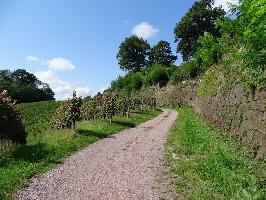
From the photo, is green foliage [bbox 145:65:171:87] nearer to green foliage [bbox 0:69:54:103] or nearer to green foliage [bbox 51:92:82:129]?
green foliage [bbox 0:69:54:103]

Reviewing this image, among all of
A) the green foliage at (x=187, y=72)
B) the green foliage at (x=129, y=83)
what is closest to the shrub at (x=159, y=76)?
the green foliage at (x=187, y=72)

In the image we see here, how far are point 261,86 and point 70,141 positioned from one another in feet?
45.5

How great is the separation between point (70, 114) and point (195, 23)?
58418 mm

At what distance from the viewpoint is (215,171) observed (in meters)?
16.5

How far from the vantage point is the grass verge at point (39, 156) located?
53.8 feet

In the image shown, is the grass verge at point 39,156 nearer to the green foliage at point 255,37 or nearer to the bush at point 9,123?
the bush at point 9,123

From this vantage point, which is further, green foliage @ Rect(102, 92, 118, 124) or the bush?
green foliage @ Rect(102, 92, 118, 124)

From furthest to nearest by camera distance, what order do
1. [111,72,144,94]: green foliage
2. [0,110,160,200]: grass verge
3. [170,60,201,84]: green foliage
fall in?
[111,72,144,94]: green foliage < [170,60,201,84]: green foliage < [0,110,160,200]: grass verge

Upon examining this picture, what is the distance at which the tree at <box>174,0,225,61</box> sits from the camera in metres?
85.6

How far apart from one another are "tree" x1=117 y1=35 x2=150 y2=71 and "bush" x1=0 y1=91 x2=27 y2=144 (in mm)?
93865

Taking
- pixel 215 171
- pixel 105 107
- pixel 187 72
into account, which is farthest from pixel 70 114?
pixel 187 72

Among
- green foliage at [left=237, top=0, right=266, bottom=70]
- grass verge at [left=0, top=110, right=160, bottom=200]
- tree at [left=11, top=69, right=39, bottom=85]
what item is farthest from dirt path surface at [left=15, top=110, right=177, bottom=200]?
tree at [left=11, top=69, right=39, bottom=85]

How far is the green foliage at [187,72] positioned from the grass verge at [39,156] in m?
35.1

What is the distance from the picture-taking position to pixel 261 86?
1756cm
